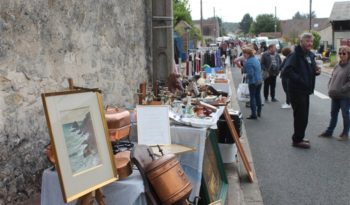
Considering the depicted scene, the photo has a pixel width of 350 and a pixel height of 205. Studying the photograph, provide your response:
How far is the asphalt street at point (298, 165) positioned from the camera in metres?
5.14

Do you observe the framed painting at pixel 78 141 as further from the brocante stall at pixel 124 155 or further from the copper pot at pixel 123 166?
the copper pot at pixel 123 166

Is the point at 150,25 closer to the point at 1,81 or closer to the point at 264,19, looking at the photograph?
the point at 1,81

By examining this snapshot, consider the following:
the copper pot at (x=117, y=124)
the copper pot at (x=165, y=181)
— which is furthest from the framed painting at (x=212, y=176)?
the copper pot at (x=165, y=181)

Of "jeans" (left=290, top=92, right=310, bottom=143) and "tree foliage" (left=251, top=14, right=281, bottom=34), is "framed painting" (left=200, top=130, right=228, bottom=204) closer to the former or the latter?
"jeans" (left=290, top=92, right=310, bottom=143)

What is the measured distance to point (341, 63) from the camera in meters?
7.54

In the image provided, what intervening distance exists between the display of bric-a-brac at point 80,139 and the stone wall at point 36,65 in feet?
3.54

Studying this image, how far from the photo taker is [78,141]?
2.50 meters

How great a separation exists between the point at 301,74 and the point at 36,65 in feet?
14.1

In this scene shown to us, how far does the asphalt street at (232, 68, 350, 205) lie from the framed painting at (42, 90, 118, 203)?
2.86 m

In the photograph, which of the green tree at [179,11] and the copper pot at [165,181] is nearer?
the copper pot at [165,181]

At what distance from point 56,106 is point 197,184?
2056 mm

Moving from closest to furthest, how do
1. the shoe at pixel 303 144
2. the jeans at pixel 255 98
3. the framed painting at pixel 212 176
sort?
the framed painting at pixel 212 176
the shoe at pixel 303 144
the jeans at pixel 255 98

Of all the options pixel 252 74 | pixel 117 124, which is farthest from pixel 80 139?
pixel 252 74

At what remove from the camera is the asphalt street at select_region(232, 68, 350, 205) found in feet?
16.9
